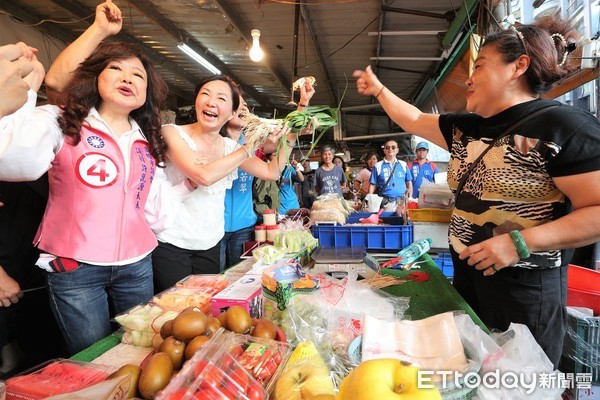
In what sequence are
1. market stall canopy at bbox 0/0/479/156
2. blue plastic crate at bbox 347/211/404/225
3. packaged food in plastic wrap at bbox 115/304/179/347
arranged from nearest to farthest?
packaged food in plastic wrap at bbox 115/304/179/347 < blue plastic crate at bbox 347/211/404/225 < market stall canopy at bbox 0/0/479/156

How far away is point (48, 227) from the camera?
54.7 inches

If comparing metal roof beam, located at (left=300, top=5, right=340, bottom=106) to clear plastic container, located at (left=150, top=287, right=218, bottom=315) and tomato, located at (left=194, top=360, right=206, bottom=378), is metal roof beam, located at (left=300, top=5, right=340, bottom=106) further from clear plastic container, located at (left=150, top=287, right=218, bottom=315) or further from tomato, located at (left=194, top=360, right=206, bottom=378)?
tomato, located at (left=194, top=360, right=206, bottom=378)

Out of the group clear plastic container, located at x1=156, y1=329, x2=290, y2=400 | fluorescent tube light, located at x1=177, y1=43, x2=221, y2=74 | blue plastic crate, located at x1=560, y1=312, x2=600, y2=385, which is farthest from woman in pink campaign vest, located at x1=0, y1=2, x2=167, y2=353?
fluorescent tube light, located at x1=177, y1=43, x2=221, y2=74

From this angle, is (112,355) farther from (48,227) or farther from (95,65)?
(95,65)

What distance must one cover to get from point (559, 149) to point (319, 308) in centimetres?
107

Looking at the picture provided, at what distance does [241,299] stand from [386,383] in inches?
28.4

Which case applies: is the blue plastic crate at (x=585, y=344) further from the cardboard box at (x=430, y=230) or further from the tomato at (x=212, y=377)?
the tomato at (x=212, y=377)

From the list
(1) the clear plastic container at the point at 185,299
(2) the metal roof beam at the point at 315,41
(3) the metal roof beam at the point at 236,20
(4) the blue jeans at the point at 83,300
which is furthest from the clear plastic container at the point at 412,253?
(3) the metal roof beam at the point at 236,20

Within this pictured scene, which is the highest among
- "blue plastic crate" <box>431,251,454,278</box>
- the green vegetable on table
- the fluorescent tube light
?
the fluorescent tube light

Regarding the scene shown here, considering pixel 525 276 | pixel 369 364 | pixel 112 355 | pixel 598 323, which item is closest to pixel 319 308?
pixel 369 364

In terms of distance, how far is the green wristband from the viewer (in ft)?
4.11

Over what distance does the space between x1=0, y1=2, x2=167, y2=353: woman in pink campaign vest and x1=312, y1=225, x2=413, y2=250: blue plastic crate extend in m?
1.21

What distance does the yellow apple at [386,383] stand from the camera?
2.01 ft

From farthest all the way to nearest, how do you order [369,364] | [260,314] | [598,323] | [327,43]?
[327,43] < [598,323] < [260,314] < [369,364]
